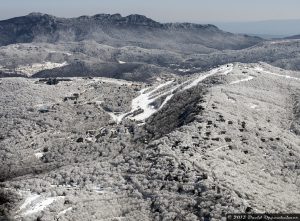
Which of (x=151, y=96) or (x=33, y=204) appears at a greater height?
(x=151, y=96)

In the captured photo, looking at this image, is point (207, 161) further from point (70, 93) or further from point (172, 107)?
point (70, 93)

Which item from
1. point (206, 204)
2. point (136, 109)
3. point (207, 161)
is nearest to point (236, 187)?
point (206, 204)

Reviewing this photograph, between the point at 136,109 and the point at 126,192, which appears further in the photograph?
the point at 136,109

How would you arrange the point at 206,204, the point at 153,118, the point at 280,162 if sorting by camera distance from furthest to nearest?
the point at 153,118 < the point at 280,162 < the point at 206,204

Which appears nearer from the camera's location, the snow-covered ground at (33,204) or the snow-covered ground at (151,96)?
the snow-covered ground at (33,204)

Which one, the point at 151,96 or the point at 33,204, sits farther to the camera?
the point at 151,96

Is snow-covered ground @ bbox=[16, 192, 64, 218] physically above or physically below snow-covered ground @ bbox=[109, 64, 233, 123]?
below

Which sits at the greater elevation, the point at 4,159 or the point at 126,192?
the point at 126,192

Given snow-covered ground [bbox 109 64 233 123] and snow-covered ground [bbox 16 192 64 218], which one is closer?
snow-covered ground [bbox 16 192 64 218]

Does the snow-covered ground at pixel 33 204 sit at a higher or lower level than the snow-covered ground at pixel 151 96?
lower

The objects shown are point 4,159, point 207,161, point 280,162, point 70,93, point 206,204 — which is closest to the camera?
point 206,204
